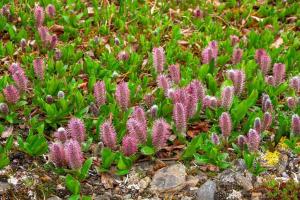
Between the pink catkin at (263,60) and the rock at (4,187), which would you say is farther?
the pink catkin at (263,60)

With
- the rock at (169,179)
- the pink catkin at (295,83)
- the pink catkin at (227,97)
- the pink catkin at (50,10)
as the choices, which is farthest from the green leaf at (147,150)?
the pink catkin at (50,10)

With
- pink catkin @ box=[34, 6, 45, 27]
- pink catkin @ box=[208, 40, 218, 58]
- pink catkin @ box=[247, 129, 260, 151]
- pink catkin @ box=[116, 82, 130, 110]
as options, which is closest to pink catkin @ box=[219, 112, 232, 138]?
pink catkin @ box=[247, 129, 260, 151]

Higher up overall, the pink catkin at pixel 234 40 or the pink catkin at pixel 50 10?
the pink catkin at pixel 50 10

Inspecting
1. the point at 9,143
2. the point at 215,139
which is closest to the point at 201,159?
the point at 215,139

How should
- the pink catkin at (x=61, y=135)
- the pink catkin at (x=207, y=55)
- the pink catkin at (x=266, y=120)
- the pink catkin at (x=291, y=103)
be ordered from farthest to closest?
the pink catkin at (x=207, y=55) < the pink catkin at (x=291, y=103) < the pink catkin at (x=266, y=120) < the pink catkin at (x=61, y=135)

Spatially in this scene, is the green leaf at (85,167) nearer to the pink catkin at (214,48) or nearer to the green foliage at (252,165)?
the green foliage at (252,165)

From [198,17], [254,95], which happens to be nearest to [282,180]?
[254,95]
